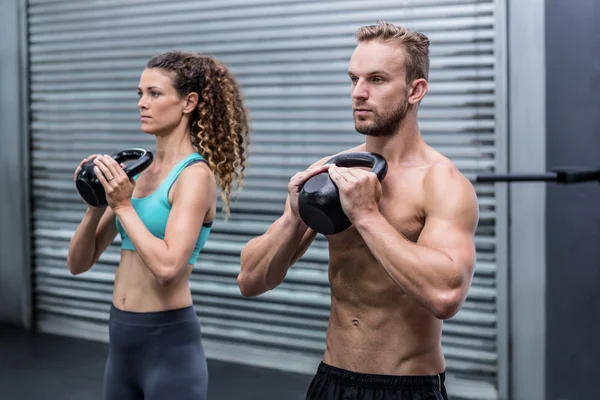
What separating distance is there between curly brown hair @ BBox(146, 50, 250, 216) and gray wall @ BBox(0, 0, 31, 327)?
3484 mm

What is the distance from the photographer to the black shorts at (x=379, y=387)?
1920 mm

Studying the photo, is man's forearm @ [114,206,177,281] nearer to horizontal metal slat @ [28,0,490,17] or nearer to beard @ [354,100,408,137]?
beard @ [354,100,408,137]

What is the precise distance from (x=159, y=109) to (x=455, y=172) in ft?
4.07

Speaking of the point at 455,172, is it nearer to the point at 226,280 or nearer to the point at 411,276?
the point at 411,276

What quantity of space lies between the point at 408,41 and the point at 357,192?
430mm

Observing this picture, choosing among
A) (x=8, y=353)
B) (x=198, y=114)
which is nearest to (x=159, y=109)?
(x=198, y=114)

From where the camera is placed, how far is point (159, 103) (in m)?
2.76

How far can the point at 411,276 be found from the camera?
5.69 ft

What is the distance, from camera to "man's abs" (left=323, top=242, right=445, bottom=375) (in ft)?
6.36

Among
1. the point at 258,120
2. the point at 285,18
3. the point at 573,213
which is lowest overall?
the point at 573,213

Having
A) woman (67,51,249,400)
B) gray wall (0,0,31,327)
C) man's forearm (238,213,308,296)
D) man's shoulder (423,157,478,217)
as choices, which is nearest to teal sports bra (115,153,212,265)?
woman (67,51,249,400)

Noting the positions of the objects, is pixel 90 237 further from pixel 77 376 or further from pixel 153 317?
pixel 77 376

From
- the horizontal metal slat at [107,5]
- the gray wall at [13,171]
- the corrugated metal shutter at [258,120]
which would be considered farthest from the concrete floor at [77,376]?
the horizontal metal slat at [107,5]

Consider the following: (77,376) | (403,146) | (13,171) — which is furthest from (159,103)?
(13,171)
